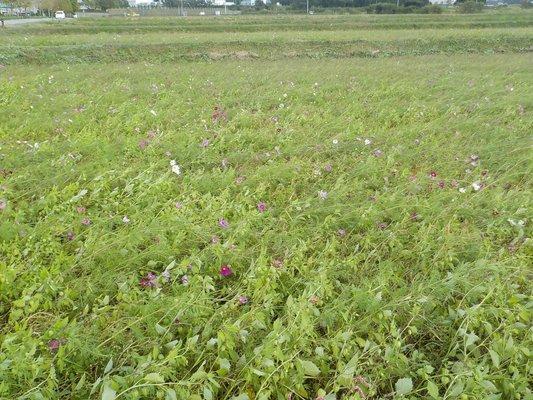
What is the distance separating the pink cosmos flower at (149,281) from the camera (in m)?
2.46

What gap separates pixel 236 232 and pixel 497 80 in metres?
9.52

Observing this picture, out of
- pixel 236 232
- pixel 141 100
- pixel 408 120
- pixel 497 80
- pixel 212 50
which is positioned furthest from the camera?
pixel 212 50

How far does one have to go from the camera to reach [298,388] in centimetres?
189

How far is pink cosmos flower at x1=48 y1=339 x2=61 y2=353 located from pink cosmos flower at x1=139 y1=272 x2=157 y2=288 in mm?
597

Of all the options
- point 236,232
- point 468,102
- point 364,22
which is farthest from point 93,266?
point 364,22

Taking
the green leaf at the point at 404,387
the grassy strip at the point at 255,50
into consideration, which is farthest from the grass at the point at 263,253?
the grassy strip at the point at 255,50

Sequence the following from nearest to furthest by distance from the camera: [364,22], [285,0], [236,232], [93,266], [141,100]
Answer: [93,266] → [236,232] → [141,100] → [364,22] → [285,0]

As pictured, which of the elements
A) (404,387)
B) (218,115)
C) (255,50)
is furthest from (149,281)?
(255,50)

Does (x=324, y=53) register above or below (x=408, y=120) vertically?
above

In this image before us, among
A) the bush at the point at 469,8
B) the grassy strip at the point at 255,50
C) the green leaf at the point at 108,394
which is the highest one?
the bush at the point at 469,8

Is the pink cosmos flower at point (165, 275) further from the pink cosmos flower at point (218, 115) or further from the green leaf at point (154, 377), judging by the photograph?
the pink cosmos flower at point (218, 115)

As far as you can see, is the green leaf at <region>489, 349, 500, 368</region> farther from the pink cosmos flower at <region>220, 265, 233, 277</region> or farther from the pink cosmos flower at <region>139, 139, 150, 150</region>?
the pink cosmos flower at <region>139, 139, 150, 150</region>

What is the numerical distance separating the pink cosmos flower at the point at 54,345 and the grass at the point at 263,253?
2cm

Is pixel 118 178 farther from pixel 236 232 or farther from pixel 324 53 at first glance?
pixel 324 53
